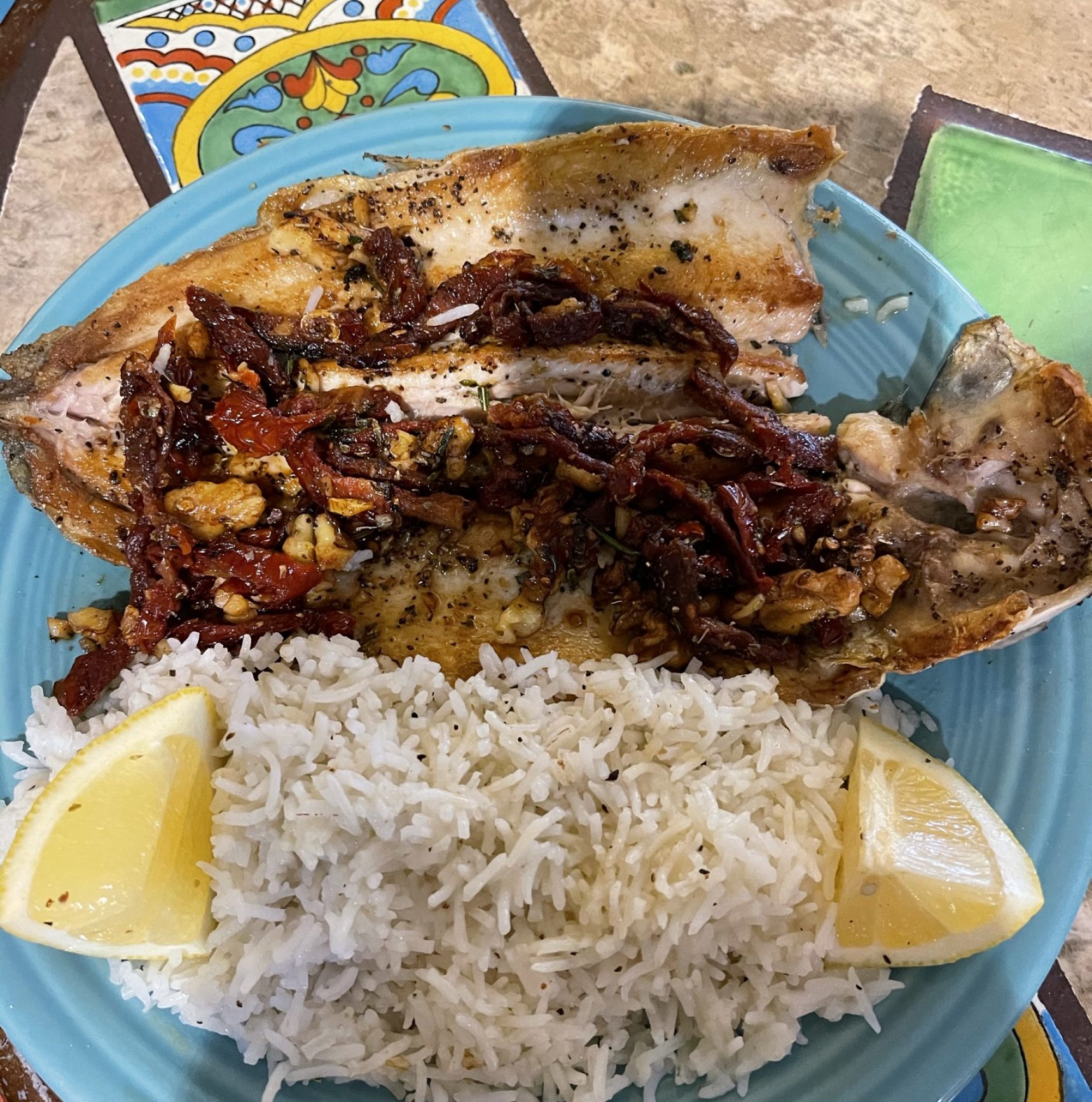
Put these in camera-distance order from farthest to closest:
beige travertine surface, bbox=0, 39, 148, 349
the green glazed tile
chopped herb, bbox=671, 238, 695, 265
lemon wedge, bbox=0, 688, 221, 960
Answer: beige travertine surface, bbox=0, 39, 148, 349 < the green glazed tile < chopped herb, bbox=671, 238, 695, 265 < lemon wedge, bbox=0, 688, 221, 960

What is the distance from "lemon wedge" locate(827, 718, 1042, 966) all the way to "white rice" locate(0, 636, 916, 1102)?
0.10 meters

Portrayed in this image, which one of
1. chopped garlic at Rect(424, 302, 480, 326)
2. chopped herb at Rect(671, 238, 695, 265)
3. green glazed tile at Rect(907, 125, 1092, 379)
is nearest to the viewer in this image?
chopped garlic at Rect(424, 302, 480, 326)

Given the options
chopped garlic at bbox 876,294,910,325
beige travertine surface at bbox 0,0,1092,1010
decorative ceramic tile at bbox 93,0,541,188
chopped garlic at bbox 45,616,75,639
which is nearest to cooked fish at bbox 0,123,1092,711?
chopped garlic at bbox 45,616,75,639

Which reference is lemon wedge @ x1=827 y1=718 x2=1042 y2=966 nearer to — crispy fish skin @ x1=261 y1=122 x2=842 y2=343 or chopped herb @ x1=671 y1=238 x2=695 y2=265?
crispy fish skin @ x1=261 y1=122 x2=842 y2=343

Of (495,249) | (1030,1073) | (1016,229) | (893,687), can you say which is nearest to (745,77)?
(1016,229)

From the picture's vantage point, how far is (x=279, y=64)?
3875 mm

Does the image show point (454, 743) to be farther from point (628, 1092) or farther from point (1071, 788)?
point (1071, 788)

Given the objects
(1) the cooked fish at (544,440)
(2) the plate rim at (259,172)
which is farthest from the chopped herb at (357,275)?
(2) the plate rim at (259,172)

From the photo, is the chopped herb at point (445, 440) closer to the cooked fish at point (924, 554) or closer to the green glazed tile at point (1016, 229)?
the cooked fish at point (924, 554)

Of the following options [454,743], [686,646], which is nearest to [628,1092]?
[454,743]

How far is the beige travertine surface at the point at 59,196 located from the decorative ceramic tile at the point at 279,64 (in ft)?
0.77

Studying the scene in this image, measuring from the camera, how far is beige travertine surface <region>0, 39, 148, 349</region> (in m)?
3.74

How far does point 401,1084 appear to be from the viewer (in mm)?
2486

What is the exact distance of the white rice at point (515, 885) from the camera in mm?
2424
